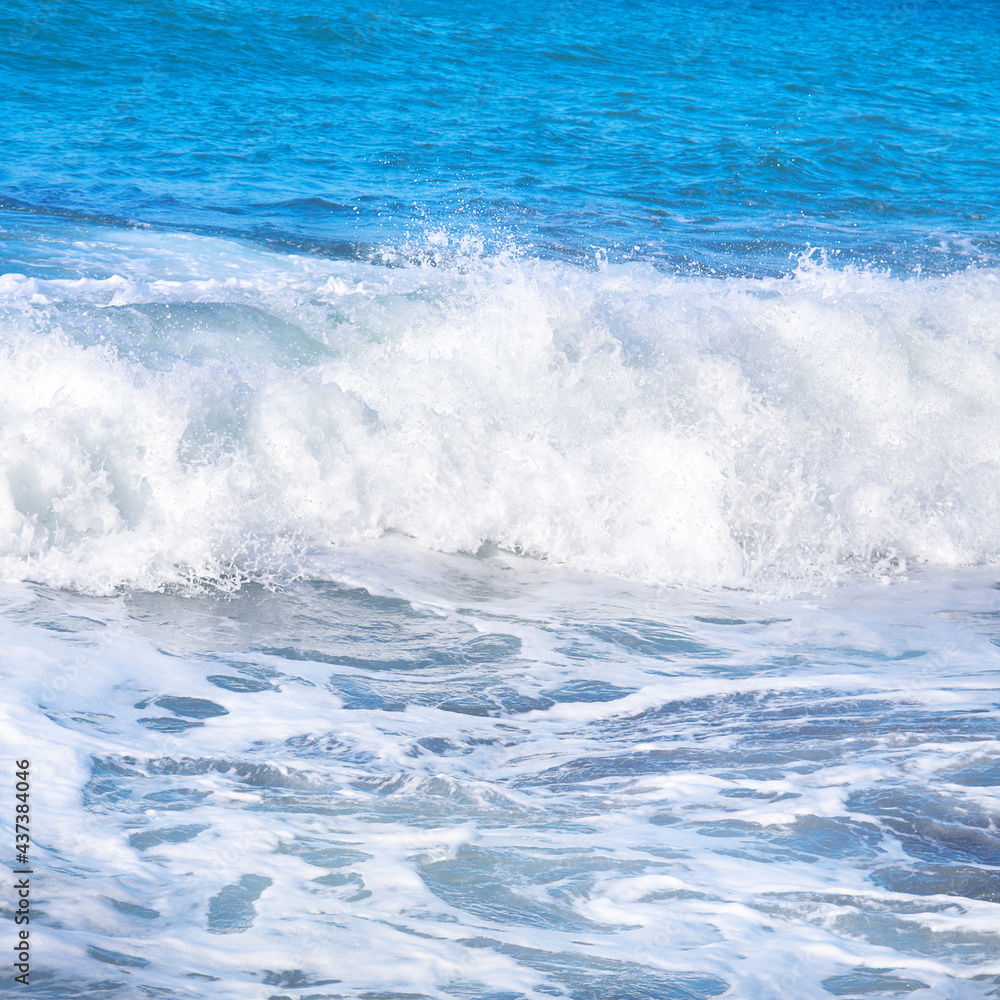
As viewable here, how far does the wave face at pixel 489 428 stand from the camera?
19.2 ft

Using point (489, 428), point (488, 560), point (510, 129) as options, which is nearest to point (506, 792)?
point (488, 560)

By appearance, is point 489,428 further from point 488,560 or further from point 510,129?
point 510,129

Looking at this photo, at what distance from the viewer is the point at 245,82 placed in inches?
575

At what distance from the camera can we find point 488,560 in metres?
6.17

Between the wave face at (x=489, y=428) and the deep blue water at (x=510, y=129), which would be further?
the deep blue water at (x=510, y=129)

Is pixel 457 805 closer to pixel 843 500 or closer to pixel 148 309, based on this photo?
pixel 843 500

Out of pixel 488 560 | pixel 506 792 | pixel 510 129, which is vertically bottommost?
pixel 506 792

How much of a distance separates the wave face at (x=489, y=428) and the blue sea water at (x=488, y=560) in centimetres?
3

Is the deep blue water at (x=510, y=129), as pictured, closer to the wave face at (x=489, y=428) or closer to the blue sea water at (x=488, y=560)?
the blue sea water at (x=488, y=560)

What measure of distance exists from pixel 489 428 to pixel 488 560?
97cm

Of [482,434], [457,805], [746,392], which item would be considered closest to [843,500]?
[746,392]

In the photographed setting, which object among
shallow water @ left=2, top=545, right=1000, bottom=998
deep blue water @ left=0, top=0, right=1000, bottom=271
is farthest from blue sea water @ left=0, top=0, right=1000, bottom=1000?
deep blue water @ left=0, top=0, right=1000, bottom=271

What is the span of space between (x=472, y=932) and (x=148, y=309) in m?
5.68

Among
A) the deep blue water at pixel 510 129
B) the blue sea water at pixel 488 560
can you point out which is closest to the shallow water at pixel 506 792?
the blue sea water at pixel 488 560
